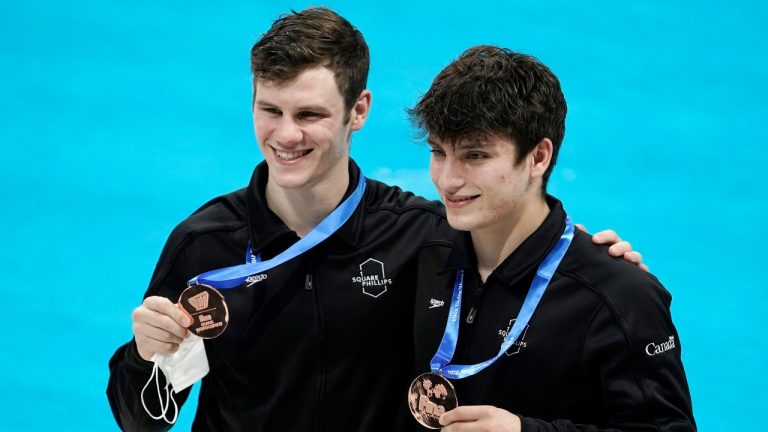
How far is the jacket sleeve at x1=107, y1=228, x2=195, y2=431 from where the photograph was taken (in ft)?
11.6

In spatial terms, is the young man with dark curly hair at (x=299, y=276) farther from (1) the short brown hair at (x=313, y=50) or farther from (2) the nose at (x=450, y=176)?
(2) the nose at (x=450, y=176)

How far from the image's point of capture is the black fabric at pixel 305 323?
353 cm

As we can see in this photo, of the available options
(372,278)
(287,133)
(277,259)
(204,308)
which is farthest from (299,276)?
(287,133)

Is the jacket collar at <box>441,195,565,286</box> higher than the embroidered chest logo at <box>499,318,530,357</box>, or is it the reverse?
the jacket collar at <box>441,195,565,286</box>

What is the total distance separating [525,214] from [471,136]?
11.6 inches

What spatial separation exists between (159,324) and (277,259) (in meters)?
0.43

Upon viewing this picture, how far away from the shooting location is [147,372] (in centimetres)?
352

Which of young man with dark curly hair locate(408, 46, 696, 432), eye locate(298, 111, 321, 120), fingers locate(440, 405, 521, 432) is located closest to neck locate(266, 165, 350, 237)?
eye locate(298, 111, 321, 120)

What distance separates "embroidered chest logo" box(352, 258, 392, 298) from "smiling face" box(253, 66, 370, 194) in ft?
1.07

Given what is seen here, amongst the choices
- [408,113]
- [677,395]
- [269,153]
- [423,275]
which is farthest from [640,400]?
[269,153]

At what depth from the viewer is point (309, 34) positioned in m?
3.54

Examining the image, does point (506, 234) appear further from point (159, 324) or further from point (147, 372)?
point (147, 372)

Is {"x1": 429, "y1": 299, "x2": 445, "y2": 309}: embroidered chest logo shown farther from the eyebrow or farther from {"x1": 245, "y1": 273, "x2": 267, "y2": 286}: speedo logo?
the eyebrow

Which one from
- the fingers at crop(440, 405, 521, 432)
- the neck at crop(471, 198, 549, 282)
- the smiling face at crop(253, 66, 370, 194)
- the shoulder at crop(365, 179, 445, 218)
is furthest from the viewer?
the shoulder at crop(365, 179, 445, 218)
